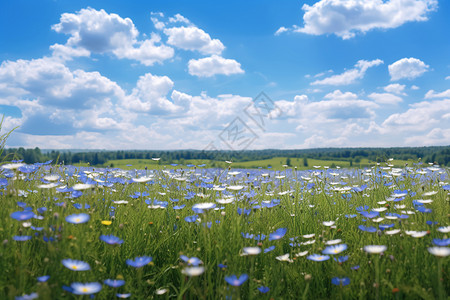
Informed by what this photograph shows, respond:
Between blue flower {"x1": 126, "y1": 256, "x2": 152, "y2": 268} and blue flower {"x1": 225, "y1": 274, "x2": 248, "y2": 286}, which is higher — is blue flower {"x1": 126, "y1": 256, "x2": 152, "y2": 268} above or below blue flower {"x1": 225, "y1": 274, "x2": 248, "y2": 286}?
above

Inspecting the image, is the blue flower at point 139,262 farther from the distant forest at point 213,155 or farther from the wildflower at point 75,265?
the distant forest at point 213,155

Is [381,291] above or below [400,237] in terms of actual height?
below

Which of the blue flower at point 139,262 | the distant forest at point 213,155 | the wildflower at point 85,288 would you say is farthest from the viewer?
the distant forest at point 213,155

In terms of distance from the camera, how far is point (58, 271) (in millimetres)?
2033

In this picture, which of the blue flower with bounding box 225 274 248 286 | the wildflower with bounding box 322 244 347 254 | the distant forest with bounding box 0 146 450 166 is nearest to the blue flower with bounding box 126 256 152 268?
the blue flower with bounding box 225 274 248 286

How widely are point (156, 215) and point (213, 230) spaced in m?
0.84

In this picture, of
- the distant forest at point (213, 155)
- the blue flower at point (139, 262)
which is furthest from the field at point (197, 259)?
the distant forest at point (213, 155)

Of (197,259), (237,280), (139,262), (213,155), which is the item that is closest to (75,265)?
(139,262)

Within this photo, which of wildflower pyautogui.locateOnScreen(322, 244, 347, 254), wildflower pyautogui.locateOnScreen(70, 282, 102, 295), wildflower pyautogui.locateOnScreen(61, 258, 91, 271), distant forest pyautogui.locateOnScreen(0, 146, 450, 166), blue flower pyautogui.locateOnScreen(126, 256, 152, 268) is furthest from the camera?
distant forest pyautogui.locateOnScreen(0, 146, 450, 166)

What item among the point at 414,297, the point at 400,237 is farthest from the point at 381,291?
the point at 400,237

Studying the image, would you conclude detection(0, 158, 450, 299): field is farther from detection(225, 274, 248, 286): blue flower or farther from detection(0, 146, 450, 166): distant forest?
detection(0, 146, 450, 166): distant forest

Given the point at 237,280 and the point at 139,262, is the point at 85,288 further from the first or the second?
the point at 237,280

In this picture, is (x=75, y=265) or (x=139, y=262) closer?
(x=75, y=265)

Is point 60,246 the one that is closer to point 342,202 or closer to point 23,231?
point 23,231
